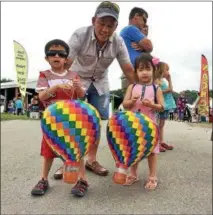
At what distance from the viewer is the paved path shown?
329 centimetres

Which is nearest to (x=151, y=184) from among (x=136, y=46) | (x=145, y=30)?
(x=136, y=46)

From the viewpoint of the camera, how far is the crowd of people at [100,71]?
110 inches

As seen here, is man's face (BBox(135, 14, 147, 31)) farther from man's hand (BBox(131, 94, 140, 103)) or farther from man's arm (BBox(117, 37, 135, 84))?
man's hand (BBox(131, 94, 140, 103))

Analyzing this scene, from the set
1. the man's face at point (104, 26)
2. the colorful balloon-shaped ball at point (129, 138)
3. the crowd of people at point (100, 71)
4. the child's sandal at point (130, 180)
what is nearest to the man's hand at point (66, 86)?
the crowd of people at point (100, 71)

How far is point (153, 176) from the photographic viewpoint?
11.8ft

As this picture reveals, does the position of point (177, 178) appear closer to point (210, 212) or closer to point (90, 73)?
point (210, 212)

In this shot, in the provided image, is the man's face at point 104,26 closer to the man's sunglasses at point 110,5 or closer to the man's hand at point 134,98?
the man's sunglasses at point 110,5

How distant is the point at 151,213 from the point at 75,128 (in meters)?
1.41

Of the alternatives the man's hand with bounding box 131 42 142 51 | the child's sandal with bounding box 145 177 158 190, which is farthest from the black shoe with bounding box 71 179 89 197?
the man's hand with bounding box 131 42 142 51

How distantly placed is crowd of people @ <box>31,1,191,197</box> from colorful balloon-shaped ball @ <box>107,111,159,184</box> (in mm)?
259

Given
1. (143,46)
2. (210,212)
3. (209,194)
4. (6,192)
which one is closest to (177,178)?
(209,194)

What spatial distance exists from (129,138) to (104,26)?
3.58 ft

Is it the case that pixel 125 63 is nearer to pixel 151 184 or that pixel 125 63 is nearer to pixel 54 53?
pixel 54 53

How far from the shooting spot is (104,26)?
9.59ft
